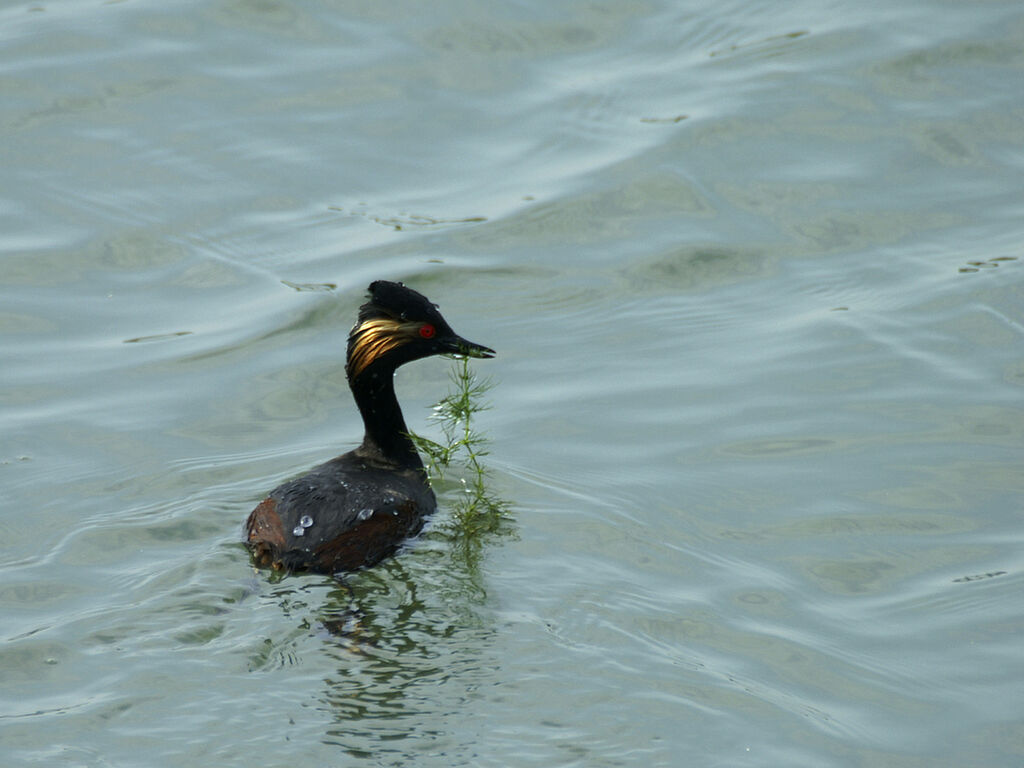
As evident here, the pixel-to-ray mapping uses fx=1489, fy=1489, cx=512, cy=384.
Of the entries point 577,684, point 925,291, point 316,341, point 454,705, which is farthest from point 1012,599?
point 316,341

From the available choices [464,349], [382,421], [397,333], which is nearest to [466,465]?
[382,421]

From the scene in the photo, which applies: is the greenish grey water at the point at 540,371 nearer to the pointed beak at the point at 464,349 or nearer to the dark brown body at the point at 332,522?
the dark brown body at the point at 332,522

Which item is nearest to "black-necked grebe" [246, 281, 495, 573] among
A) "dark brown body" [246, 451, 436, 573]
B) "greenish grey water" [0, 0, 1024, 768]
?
"dark brown body" [246, 451, 436, 573]

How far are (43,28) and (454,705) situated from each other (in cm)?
1107

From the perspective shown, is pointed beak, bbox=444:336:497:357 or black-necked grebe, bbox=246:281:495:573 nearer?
black-necked grebe, bbox=246:281:495:573

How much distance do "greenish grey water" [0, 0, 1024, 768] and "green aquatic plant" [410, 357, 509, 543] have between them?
14 centimetres

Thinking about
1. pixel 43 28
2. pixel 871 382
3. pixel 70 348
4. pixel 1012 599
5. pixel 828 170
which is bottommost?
pixel 1012 599

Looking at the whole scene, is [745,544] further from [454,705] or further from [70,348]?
[70,348]

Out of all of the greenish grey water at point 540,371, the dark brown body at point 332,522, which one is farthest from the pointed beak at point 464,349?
the dark brown body at point 332,522

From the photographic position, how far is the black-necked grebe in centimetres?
796

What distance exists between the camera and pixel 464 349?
352 inches

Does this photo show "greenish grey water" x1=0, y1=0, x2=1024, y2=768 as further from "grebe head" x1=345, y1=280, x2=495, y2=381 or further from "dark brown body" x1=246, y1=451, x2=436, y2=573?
"grebe head" x1=345, y1=280, x2=495, y2=381

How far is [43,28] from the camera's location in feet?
50.4

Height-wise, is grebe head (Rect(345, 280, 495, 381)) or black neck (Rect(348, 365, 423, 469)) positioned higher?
grebe head (Rect(345, 280, 495, 381))
